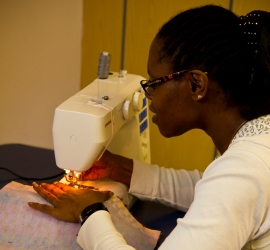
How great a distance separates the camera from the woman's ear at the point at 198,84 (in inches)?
37.4

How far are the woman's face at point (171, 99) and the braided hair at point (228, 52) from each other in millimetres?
24

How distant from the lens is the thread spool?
1194 millimetres

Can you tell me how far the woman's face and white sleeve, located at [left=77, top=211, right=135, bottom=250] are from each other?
0.26 metres

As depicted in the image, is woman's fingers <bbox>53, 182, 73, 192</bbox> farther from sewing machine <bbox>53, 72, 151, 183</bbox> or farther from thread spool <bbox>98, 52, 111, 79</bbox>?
thread spool <bbox>98, 52, 111, 79</bbox>

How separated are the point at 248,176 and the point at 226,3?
4.82 feet

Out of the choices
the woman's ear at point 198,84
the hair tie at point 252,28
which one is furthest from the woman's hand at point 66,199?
the hair tie at point 252,28

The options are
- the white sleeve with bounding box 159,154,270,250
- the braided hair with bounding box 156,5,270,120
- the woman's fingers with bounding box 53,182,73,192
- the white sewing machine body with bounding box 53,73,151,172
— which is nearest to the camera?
the white sleeve with bounding box 159,154,270,250

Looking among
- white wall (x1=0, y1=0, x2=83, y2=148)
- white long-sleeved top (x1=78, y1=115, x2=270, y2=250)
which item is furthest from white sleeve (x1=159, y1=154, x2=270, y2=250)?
white wall (x1=0, y1=0, x2=83, y2=148)

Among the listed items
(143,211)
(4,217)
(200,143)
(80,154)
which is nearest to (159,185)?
(143,211)

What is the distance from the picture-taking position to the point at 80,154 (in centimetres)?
112

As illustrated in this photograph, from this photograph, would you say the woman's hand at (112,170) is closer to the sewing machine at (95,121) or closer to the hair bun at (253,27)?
the sewing machine at (95,121)

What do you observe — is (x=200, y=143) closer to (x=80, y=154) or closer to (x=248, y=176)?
(x=80, y=154)

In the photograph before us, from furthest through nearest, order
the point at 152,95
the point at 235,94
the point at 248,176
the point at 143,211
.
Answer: the point at 143,211 → the point at 152,95 → the point at 235,94 → the point at 248,176

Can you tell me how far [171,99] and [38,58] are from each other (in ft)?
5.49
